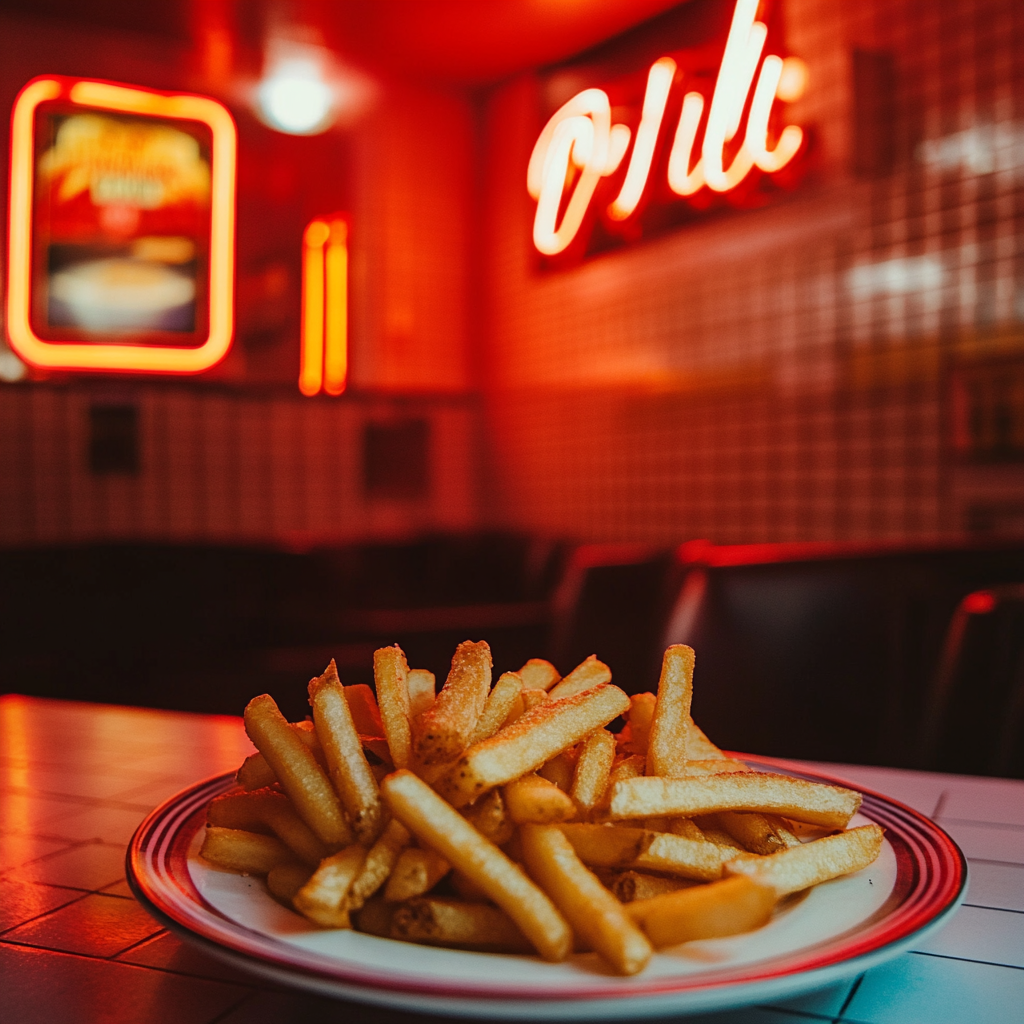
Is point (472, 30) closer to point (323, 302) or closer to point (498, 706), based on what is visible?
point (323, 302)

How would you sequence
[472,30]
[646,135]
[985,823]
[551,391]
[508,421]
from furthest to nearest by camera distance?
[508,421] < [551,391] < [472,30] < [646,135] < [985,823]

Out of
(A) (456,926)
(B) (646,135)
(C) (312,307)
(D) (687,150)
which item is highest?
(B) (646,135)

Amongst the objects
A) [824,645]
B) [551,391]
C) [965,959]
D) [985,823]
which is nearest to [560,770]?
[965,959]

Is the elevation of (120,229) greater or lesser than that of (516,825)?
greater

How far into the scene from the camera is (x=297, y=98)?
20.3 ft

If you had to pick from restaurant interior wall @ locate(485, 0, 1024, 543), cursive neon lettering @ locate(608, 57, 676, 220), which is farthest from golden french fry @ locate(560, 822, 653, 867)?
cursive neon lettering @ locate(608, 57, 676, 220)

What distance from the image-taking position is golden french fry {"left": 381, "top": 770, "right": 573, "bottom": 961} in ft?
1.60

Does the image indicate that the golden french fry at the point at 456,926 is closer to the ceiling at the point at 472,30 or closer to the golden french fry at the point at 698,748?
the golden french fry at the point at 698,748

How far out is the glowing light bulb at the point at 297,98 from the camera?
20.0 feet

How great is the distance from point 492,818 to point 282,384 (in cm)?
569

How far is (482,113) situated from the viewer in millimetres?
6707

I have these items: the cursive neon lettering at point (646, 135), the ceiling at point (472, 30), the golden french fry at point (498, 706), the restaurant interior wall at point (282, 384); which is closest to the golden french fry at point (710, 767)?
the golden french fry at point (498, 706)

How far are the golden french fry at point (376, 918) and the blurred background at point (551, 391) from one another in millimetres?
1452

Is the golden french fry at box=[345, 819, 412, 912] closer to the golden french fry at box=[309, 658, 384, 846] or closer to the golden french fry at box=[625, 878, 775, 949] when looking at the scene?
the golden french fry at box=[309, 658, 384, 846]
